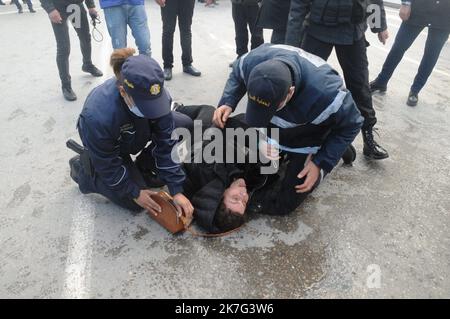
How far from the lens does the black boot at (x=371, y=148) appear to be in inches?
109

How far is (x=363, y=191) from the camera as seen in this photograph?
→ 252 centimetres

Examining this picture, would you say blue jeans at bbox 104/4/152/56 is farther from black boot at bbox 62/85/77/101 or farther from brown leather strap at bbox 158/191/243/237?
brown leather strap at bbox 158/191/243/237

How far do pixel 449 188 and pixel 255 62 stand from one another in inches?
72.9

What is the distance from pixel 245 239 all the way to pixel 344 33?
167cm

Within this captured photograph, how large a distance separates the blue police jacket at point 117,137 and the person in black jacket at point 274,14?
1.78m

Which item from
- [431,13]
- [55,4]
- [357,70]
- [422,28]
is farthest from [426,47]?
[55,4]

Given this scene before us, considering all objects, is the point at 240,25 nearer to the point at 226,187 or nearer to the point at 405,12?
the point at 405,12

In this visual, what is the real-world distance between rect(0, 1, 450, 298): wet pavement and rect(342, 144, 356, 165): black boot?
0.07 metres

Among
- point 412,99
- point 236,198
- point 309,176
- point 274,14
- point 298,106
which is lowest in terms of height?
point 412,99

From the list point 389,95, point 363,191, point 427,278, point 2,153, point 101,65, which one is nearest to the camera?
point 427,278

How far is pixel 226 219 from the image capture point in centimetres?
212

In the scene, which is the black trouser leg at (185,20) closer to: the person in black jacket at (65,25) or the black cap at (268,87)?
the person in black jacket at (65,25)

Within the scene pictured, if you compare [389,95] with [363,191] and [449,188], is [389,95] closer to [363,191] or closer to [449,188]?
[449,188]
